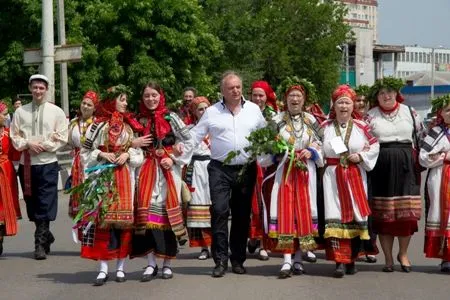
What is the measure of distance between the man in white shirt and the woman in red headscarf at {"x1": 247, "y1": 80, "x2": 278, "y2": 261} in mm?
645

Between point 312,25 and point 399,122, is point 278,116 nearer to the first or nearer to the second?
point 399,122

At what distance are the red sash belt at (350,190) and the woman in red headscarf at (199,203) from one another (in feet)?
6.18

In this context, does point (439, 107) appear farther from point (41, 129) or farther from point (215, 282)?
point (41, 129)

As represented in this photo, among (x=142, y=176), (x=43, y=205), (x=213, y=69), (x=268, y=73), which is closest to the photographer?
(x=142, y=176)

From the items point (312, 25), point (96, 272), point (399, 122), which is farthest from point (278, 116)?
point (312, 25)

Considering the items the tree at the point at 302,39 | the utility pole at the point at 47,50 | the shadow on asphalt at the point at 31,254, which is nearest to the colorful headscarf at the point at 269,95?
the shadow on asphalt at the point at 31,254

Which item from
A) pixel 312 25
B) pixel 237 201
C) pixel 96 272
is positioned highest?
pixel 312 25

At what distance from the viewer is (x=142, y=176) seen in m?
8.77

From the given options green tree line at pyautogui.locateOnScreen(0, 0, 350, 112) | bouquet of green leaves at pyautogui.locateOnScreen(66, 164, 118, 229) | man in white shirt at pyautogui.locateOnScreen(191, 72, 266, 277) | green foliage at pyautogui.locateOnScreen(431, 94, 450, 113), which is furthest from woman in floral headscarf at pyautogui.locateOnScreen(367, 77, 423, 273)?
green tree line at pyautogui.locateOnScreen(0, 0, 350, 112)

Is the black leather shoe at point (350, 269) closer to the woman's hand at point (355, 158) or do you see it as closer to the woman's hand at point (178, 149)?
the woman's hand at point (355, 158)

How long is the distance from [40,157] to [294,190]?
10.2ft

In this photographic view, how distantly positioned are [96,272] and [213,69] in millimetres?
32305

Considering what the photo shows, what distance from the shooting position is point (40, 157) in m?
10.4

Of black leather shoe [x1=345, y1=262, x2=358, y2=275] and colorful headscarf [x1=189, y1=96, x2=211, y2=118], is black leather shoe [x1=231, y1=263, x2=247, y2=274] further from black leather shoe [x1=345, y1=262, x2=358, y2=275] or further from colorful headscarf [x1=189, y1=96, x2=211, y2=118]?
colorful headscarf [x1=189, y1=96, x2=211, y2=118]
